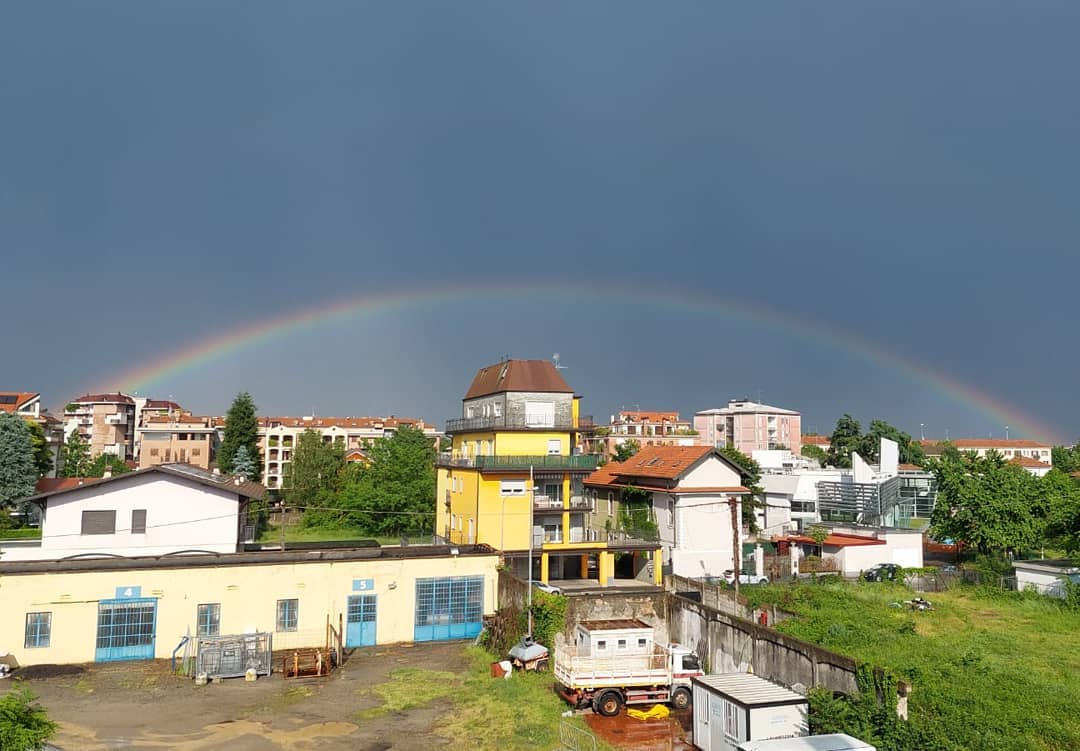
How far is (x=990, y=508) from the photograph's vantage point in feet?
132

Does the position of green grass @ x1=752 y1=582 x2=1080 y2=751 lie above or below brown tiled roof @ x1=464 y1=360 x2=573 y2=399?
below

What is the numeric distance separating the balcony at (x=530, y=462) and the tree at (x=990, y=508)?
2086 cm

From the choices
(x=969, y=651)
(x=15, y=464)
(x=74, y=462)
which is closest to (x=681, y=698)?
(x=969, y=651)

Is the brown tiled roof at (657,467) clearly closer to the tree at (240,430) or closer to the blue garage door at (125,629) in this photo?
the blue garage door at (125,629)

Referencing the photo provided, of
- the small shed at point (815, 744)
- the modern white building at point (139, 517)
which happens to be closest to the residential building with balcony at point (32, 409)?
the modern white building at point (139, 517)

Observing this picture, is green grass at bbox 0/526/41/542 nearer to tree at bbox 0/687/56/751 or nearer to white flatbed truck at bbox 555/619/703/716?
white flatbed truck at bbox 555/619/703/716

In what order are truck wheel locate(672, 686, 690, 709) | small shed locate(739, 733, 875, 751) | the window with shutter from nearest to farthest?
small shed locate(739, 733, 875, 751) < truck wheel locate(672, 686, 690, 709) < the window with shutter

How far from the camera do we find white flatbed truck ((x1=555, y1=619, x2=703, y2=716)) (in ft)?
68.4

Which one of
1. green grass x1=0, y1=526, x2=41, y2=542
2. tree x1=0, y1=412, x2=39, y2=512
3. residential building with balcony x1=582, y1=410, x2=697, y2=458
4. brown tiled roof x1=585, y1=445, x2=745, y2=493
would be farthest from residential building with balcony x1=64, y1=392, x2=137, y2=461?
brown tiled roof x1=585, y1=445, x2=745, y2=493

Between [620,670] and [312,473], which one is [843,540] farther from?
[312,473]

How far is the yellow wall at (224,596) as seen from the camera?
85.4ft

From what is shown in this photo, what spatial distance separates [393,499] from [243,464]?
38.0m

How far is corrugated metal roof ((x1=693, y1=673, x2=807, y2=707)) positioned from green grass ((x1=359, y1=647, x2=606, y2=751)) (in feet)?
13.3

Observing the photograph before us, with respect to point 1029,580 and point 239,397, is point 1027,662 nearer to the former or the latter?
point 1029,580
